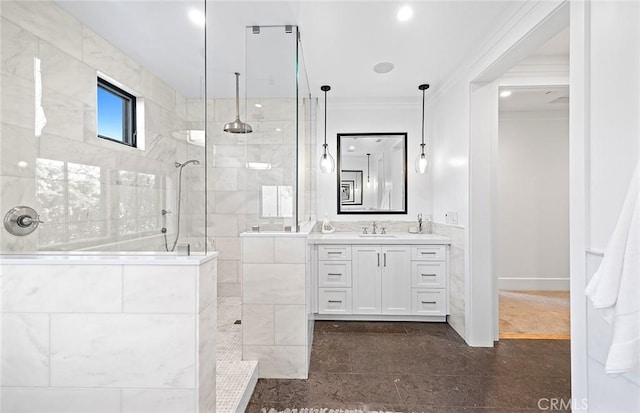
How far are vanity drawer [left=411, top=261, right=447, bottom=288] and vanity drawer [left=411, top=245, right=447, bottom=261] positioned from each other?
0.14 ft

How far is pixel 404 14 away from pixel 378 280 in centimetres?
241

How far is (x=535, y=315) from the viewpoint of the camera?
10.4ft

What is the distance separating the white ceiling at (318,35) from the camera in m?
1.59

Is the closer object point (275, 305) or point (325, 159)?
point (275, 305)

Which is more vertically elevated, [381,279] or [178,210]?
[178,210]

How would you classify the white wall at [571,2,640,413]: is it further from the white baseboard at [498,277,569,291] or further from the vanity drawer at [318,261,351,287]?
the white baseboard at [498,277,569,291]

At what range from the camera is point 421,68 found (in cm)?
280

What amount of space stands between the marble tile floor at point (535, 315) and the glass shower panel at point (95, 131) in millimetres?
3129

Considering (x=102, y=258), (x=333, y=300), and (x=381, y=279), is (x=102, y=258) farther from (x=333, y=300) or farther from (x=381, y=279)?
(x=381, y=279)

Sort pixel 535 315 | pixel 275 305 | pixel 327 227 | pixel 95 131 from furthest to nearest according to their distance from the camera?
1. pixel 327 227
2. pixel 535 315
3. pixel 275 305
4. pixel 95 131

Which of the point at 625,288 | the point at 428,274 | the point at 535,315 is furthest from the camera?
the point at 535,315

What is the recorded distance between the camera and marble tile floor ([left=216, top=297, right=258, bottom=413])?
162 cm

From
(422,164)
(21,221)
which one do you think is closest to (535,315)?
(422,164)

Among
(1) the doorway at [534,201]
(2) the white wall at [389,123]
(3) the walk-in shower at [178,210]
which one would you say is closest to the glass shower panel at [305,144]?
(2) the white wall at [389,123]
